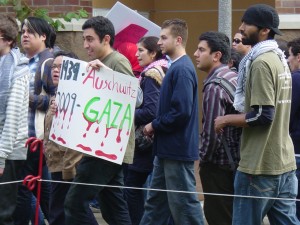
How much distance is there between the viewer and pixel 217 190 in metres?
7.39

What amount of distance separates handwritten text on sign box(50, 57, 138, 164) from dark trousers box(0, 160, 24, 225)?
38 centimetres

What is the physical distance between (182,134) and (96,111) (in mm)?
718

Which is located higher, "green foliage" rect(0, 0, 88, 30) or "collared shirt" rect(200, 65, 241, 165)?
"green foliage" rect(0, 0, 88, 30)

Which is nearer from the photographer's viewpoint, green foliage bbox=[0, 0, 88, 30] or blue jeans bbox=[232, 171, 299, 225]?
blue jeans bbox=[232, 171, 299, 225]

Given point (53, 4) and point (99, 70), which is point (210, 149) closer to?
point (99, 70)

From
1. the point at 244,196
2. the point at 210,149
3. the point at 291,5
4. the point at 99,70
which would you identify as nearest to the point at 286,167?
the point at 244,196

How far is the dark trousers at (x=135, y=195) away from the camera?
329 inches

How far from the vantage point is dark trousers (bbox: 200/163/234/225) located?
736 centimetres

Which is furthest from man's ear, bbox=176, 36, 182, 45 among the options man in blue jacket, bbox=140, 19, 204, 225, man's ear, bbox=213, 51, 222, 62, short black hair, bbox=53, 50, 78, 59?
short black hair, bbox=53, 50, 78, 59

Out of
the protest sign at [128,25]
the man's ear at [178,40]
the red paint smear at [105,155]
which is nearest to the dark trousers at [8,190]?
the red paint smear at [105,155]

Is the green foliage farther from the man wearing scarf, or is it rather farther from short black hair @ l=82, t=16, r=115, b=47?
the man wearing scarf

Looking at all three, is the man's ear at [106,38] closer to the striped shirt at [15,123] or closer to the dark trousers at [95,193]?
the striped shirt at [15,123]

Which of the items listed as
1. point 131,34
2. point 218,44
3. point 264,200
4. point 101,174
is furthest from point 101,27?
point 264,200

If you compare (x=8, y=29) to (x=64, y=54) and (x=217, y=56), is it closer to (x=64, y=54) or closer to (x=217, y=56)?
(x=64, y=54)
